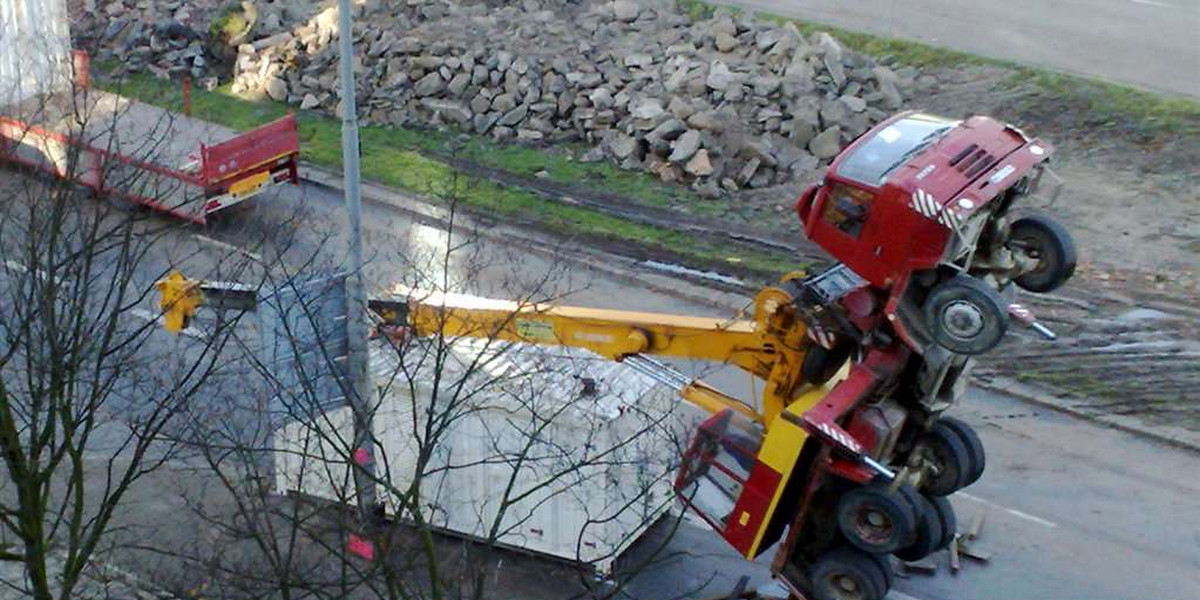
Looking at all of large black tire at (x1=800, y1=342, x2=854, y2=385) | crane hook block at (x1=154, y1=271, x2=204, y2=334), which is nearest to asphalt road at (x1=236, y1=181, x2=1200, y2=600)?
large black tire at (x1=800, y1=342, x2=854, y2=385)

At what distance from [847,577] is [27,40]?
17349 millimetres

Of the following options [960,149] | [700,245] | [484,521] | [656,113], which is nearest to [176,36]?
[656,113]

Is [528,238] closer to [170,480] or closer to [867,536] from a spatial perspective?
[170,480]

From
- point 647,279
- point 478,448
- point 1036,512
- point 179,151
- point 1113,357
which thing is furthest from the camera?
point 179,151

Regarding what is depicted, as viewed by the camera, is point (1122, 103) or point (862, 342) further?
point (1122, 103)

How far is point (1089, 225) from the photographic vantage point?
23875 mm

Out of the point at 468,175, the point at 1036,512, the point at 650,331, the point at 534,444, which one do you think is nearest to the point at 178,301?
the point at 534,444

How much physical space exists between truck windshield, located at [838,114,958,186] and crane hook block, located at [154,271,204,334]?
6.30 metres

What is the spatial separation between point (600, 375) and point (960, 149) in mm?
4197

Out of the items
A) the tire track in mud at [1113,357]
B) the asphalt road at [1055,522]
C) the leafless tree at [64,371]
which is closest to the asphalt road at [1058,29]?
the tire track in mud at [1113,357]

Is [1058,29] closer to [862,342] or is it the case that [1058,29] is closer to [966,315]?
[862,342]

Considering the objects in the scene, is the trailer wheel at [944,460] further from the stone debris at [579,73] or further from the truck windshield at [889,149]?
the stone debris at [579,73]

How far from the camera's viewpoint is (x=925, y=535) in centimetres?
1434

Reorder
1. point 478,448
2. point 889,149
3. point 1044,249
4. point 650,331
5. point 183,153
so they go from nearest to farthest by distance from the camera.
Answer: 1. point 1044,249
2. point 889,149
3. point 650,331
4. point 478,448
5. point 183,153
